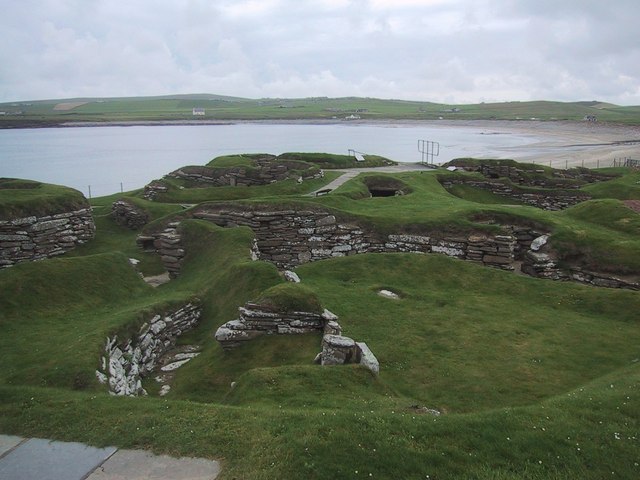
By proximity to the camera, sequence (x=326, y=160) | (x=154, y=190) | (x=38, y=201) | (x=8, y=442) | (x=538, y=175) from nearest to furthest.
A: (x=8, y=442) < (x=38, y=201) < (x=154, y=190) < (x=538, y=175) < (x=326, y=160)

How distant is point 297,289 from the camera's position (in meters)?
17.4

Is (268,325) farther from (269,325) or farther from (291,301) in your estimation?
(291,301)

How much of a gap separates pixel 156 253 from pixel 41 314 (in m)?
10.8

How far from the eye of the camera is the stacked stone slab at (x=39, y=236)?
1062 inches

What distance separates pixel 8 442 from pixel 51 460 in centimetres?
149

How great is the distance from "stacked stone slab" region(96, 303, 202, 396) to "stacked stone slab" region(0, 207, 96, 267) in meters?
13.0

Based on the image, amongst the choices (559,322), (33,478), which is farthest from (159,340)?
(559,322)

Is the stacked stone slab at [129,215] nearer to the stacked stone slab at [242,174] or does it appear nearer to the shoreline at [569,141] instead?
the stacked stone slab at [242,174]

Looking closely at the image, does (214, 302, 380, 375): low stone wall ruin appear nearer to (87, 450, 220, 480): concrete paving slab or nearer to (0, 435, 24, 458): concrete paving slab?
(0, 435, 24, 458): concrete paving slab

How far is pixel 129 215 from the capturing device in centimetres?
3562

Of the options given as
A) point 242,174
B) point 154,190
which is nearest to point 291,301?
point 154,190

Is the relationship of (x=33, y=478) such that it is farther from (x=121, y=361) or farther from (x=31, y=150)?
(x=31, y=150)

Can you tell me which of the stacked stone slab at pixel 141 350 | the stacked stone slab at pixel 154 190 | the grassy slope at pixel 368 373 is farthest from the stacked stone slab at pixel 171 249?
the stacked stone slab at pixel 154 190

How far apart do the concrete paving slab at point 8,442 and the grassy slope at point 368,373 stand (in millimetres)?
219
